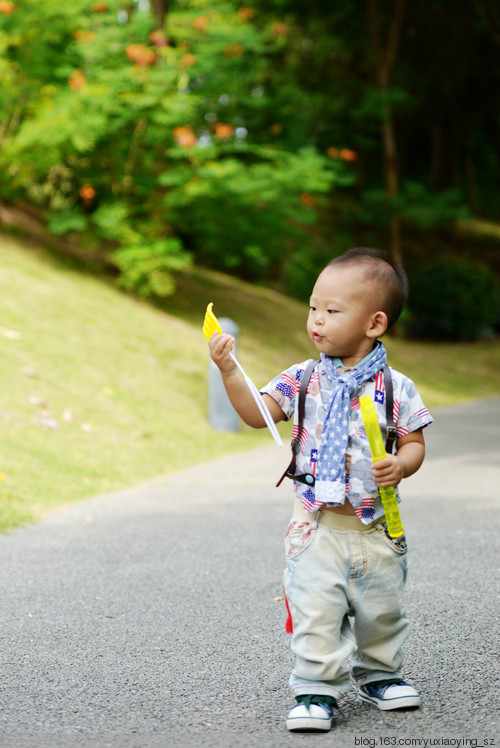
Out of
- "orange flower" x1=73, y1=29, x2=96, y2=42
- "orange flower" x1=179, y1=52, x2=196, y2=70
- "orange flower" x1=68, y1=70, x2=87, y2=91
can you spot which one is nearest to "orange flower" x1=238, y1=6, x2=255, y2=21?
"orange flower" x1=73, y1=29, x2=96, y2=42

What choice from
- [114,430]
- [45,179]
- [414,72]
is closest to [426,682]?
[114,430]

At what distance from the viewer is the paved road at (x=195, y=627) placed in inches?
112

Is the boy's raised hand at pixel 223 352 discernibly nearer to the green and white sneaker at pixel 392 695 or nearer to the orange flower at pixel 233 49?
the green and white sneaker at pixel 392 695

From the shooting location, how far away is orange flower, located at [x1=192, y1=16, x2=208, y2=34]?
13336 millimetres

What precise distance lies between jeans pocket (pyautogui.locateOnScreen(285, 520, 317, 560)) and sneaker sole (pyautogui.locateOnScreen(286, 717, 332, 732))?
49cm

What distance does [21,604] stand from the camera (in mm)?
4246

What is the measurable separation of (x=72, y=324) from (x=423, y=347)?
420 inches

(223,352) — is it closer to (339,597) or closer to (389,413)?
(389,413)

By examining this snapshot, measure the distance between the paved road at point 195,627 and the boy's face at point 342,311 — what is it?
4.01 ft

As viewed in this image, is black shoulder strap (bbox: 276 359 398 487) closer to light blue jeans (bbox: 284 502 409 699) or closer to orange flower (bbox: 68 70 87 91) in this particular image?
light blue jeans (bbox: 284 502 409 699)

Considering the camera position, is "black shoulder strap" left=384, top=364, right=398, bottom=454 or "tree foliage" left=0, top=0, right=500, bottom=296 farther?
"tree foliage" left=0, top=0, right=500, bottom=296

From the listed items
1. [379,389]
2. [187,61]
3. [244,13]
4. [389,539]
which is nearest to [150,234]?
[187,61]

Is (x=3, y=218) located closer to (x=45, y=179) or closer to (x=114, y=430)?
(x=45, y=179)

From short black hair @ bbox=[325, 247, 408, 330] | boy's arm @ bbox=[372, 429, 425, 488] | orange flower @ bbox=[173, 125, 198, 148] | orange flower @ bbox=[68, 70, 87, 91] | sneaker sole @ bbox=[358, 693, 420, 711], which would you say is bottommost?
sneaker sole @ bbox=[358, 693, 420, 711]
